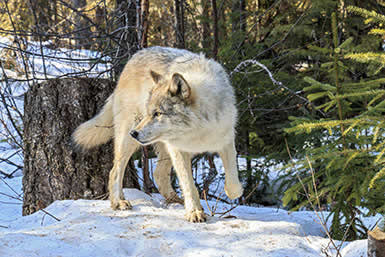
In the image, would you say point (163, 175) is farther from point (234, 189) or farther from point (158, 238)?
point (158, 238)

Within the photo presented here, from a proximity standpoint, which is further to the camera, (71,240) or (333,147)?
(333,147)

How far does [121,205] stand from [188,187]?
0.75 m

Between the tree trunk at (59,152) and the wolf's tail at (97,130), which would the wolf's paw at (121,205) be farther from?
the wolf's tail at (97,130)

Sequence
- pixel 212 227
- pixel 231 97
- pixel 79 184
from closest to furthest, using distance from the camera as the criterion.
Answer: pixel 212 227 → pixel 231 97 → pixel 79 184

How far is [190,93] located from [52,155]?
207 cm

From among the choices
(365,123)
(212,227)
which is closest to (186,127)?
(212,227)

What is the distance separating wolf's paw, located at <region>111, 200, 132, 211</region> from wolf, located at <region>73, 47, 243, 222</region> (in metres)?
0.01

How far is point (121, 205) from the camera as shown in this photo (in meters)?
3.68

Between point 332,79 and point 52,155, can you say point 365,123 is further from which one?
point 52,155

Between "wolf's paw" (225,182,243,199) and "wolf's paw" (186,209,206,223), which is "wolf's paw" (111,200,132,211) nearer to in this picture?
"wolf's paw" (186,209,206,223)

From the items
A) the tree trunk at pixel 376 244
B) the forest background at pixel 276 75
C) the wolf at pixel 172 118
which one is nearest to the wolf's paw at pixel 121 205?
the wolf at pixel 172 118

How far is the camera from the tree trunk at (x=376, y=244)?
6.46ft

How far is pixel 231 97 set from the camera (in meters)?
3.66

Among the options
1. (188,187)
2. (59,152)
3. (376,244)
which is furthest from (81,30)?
(376,244)
